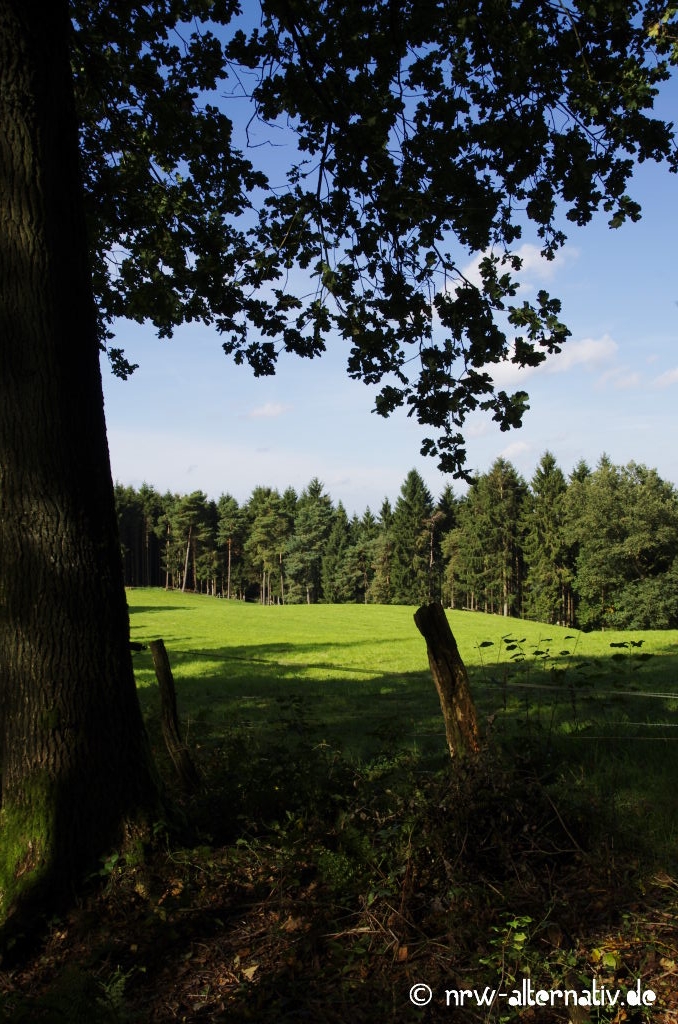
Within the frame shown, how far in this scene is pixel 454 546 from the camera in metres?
94.0

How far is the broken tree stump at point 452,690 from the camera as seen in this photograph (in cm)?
476

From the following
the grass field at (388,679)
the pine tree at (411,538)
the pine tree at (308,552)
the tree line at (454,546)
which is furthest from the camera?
the pine tree at (308,552)

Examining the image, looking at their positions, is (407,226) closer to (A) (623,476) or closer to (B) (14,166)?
(B) (14,166)

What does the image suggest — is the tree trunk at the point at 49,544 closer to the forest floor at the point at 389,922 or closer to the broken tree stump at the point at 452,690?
the forest floor at the point at 389,922

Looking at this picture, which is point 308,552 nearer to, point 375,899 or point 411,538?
point 411,538

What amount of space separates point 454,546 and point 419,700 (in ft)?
267

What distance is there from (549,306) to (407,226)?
194 centimetres

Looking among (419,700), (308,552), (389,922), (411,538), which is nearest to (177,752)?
(389,922)

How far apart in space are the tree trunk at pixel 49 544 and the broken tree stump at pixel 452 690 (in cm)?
222

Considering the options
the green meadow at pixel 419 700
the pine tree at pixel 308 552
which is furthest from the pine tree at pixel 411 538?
the green meadow at pixel 419 700

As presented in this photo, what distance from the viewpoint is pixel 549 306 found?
6.65m

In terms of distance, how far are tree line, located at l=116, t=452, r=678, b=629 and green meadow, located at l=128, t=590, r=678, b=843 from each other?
3636 centimetres

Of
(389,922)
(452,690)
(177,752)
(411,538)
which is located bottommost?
(389,922)

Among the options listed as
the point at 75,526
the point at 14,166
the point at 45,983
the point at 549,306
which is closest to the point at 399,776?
the point at 45,983
